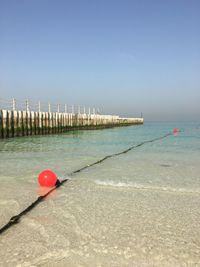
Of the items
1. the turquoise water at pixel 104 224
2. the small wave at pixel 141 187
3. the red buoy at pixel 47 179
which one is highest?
the red buoy at pixel 47 179

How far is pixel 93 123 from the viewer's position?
37094mm

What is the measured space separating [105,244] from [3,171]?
3.73 metres

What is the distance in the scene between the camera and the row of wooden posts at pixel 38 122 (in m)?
16.9

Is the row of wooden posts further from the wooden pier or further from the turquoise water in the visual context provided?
the turquoise water

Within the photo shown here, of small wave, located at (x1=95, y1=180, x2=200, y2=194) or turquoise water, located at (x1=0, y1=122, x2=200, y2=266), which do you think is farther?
small wave, located at (x1=95, y1=180, x2=200, y2=194)

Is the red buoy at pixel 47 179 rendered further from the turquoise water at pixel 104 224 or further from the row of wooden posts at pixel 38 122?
the row of wooden posts at pixel 38 122

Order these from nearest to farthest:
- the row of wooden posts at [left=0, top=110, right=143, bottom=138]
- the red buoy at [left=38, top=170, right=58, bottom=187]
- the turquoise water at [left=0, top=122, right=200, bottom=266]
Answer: the turquoise water at [left=0, top=122, right=200, bottom=266]
the red buoy at [left=38, top=170, right=58, bottom=187]
the row of wooden posts at [left=0, top=110, right=143, bottom=138]

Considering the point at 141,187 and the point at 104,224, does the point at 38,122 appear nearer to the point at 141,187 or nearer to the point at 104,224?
the point at 141,187

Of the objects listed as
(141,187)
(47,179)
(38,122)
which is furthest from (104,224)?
(38,122)

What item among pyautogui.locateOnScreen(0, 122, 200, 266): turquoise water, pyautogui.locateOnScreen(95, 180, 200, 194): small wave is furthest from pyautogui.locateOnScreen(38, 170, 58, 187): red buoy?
pyautogui.locateOnScreen(95, 180, 200, 194): small wave

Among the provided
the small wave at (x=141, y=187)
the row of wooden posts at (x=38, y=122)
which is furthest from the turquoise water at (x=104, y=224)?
the row of wooden posts at (x=38, y=122)

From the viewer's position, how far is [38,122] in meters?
21.4

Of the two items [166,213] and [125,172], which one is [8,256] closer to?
[166,213]

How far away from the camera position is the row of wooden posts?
55.5 ft
